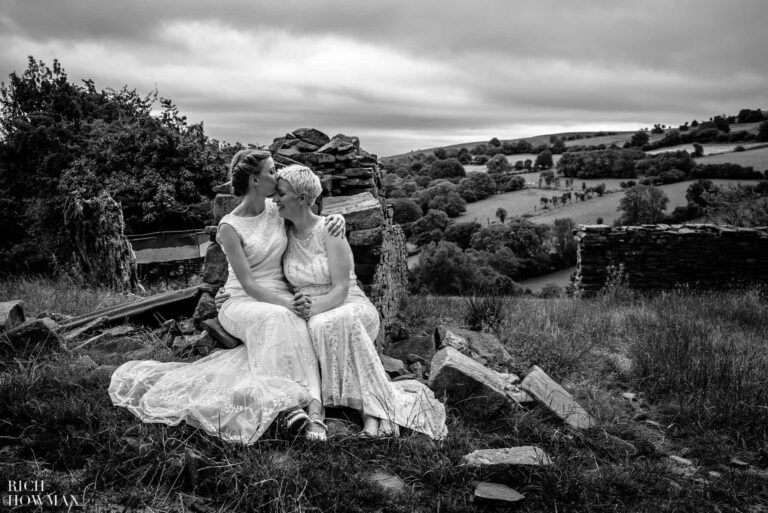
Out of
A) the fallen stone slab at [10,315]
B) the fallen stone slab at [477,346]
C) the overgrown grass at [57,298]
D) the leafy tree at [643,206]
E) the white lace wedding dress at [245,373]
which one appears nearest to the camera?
the white lace wedding dress at [245,373]

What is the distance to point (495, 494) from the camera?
3.32 meters

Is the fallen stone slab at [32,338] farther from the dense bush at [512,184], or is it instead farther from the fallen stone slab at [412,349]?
the dense bush at [512,184]

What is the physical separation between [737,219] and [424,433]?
17.9 meters

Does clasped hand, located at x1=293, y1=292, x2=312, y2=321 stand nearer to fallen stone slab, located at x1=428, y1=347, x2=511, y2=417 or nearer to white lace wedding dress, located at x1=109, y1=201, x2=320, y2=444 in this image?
white lace wedding dress, located at x1=109, y1=201, x2=320, y2=444

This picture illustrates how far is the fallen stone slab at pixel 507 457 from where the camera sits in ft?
11.6

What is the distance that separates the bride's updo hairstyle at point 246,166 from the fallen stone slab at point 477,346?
269 centimetres

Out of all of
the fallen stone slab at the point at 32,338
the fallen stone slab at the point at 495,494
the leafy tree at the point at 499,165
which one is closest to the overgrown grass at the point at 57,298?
the fallen stone slab at the point at 32,338

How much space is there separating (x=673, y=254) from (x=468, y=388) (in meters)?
11.3

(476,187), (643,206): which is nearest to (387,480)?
(643,206)

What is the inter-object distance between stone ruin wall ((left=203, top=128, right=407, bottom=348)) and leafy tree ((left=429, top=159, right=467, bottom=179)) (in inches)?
1674

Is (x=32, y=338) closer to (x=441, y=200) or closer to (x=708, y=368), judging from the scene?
(x=708, y=368)

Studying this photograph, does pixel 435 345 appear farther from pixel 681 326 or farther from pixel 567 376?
pixel 681 326

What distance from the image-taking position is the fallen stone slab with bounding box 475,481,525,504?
129 inches

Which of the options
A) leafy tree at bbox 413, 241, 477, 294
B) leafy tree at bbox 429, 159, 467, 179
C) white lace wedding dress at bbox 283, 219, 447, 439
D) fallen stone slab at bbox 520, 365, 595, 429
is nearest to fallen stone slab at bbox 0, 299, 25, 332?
white lace wedding dress at bbox 283, 219, 447, 439
